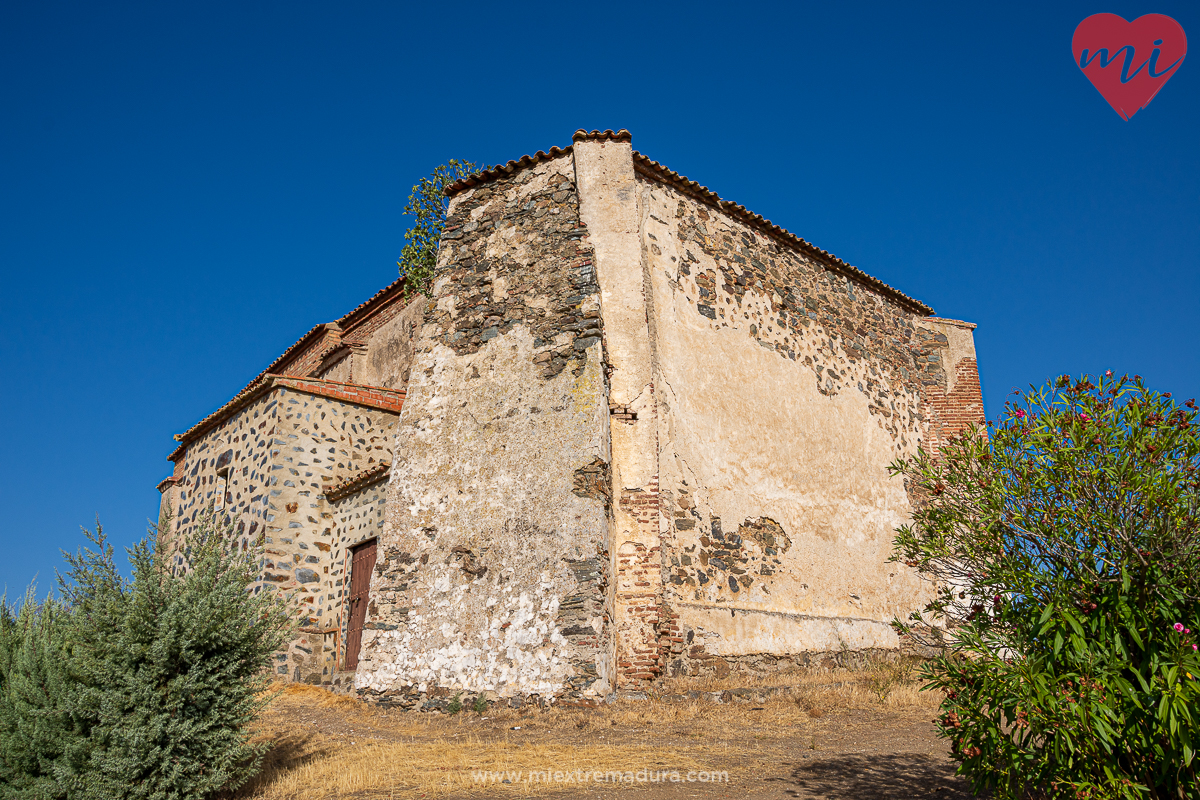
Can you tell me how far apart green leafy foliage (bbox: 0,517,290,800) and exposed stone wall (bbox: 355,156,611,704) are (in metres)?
3.27

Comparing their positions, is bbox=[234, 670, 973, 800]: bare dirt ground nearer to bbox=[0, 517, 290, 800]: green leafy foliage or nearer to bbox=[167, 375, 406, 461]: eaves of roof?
bbox=[0, 517, 290, 800]: green leafy foliage

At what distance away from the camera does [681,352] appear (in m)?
10.9

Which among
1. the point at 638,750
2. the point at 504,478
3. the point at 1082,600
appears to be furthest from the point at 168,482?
the point at 1082,600

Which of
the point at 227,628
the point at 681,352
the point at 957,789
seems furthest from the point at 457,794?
the point at 681,352

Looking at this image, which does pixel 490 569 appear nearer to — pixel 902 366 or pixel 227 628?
pixel 227 628

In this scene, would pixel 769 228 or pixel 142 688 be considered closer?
→ pixel 142 688

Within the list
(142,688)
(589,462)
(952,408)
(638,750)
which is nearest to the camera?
(142,688)

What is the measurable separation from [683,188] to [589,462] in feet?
15.9

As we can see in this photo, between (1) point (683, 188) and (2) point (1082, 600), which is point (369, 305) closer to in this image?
(1) point (683, 188)

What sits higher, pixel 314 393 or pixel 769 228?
pixel 769 228

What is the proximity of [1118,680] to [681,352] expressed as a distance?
7765mm

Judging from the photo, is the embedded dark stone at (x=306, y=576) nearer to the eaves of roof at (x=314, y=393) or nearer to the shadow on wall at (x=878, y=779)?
the eaves of roof at (x=314, y=393)

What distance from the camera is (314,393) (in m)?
13.3

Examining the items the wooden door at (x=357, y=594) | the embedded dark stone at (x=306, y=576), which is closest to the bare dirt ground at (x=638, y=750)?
the wooden door at (x=357, y=594)
